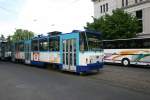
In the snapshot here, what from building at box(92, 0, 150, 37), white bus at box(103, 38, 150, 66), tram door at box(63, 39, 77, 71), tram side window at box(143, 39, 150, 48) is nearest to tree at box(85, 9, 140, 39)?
building at box(92, 0, 150, 37)

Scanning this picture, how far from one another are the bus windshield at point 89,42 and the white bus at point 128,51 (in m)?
6.17

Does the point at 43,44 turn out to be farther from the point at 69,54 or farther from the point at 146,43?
the point at 146,43

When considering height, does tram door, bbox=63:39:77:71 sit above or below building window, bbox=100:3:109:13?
below

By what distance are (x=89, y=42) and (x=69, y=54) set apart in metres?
1.81

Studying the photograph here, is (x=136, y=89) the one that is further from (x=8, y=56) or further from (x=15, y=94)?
(x=8, y=56)

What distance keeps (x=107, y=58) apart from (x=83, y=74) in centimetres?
920

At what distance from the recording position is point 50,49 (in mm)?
19844

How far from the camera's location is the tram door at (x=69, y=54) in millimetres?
16188

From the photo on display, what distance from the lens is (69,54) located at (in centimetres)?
1678

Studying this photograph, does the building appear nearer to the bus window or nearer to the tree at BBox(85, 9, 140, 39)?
the tree at BBox(85, 9, 140, 39)

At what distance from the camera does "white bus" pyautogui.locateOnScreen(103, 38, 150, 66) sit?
20984 mm

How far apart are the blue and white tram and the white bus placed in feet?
19.3

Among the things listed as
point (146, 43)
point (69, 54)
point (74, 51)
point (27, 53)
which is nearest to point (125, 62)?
point (146, 43)

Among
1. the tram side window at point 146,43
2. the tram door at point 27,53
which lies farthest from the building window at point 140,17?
the tram door at point 27,53
